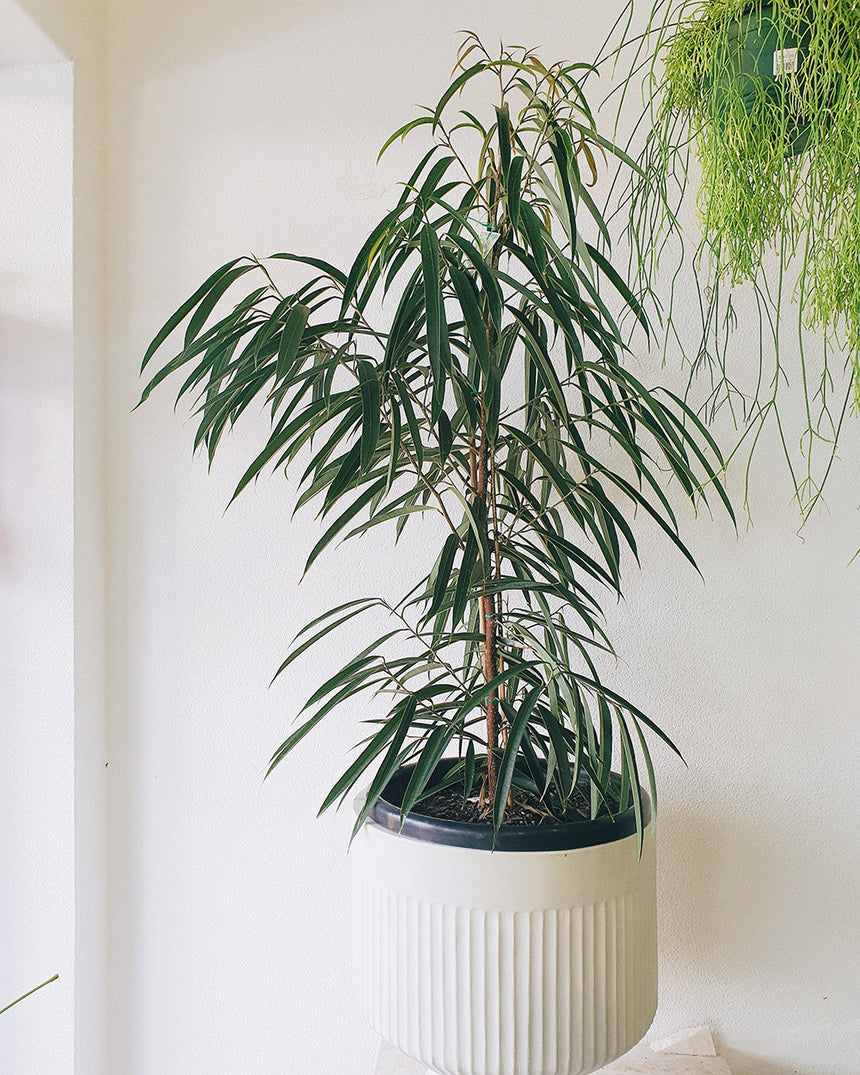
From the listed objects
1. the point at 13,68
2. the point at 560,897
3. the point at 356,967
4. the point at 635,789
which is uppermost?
the point at 13,68

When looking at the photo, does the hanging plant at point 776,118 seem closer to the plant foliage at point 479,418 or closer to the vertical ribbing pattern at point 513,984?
the plant foliage at point 479,418

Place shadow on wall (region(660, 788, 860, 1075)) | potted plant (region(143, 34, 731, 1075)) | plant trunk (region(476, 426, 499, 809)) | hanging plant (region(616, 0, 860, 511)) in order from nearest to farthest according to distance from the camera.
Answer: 1. hanging plant (region(616, 0, 860, 511))
2. potted plant (region(143, 34, 731, 1075))
3. plant trunk (region(476, 426, 499, 809))
4. shadow on wall (region(660, 788, 860, 1075))

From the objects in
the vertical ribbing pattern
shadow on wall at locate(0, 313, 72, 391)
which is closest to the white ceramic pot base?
the vertical ribbing pattern

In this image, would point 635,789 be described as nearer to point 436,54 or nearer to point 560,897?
point 560,897

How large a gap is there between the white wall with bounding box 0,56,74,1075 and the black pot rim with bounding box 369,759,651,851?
2.22ft

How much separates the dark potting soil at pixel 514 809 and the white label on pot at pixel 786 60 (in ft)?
2.43

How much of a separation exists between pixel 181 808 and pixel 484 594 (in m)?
0.74

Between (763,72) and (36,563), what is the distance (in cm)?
116

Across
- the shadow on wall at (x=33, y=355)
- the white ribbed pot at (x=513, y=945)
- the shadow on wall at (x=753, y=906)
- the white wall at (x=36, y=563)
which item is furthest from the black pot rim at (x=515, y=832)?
the shadow on wall at (x=33, y=355)

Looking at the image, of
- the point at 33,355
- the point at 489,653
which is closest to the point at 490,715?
the point at 489,653

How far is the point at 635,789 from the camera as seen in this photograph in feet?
3.04

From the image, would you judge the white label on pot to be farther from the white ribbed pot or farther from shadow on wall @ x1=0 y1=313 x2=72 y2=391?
shadow on wall @ x1=0 y1=313 x2=72 y2=391

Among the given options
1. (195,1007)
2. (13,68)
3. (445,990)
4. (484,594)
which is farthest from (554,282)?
(195,1007)

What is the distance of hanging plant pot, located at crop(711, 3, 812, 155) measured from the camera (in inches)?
31.9
